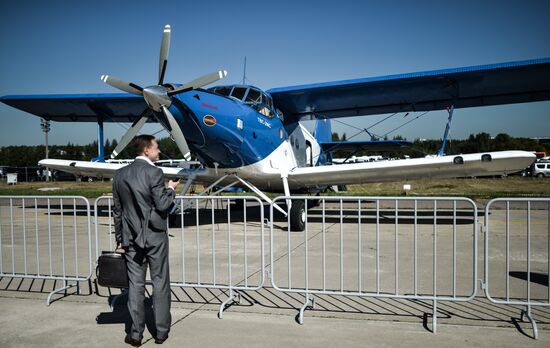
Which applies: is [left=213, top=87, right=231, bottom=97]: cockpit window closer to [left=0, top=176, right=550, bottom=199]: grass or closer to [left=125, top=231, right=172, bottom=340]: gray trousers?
[left=125, top=231, right=172, bottom=340]: gray trousers

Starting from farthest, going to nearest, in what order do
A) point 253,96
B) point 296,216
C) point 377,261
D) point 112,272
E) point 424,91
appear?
point 424,91, point 253,96, point 296,216, point 377,261, point 112,272

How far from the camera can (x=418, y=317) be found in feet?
13.4

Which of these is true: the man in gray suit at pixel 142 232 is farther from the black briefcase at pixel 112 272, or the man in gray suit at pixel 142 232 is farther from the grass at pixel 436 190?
the grass at pixel 436 190

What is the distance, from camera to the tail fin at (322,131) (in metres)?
17.7

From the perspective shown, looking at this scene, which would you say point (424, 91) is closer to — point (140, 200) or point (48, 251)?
point (48, 251)

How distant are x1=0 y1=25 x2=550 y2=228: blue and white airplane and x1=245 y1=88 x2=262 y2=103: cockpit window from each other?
0.03 meters

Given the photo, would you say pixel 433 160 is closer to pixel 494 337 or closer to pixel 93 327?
pixel 494 337

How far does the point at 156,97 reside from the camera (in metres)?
7.82

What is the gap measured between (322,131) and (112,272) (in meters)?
15.5

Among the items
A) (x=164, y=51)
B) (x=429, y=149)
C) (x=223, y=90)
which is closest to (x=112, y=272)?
(x=164, y=51)

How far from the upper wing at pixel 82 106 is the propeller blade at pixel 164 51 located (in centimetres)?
500

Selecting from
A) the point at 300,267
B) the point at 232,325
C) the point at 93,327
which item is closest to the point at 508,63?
the point at 300,267

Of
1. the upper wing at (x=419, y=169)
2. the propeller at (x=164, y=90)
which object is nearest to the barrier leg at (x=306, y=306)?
the propeller at (x=164, y=90)

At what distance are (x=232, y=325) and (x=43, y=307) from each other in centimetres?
218
